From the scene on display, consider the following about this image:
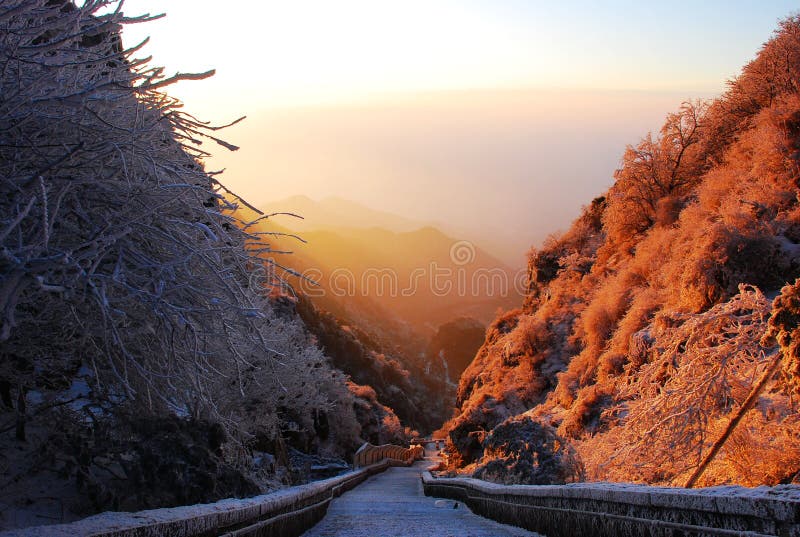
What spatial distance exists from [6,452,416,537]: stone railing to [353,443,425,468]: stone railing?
2447cm

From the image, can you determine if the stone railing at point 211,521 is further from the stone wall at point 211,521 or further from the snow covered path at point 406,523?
the snow covered path at point 406,523

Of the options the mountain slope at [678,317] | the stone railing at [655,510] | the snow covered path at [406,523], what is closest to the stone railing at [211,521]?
the snow covered path at [406,523]

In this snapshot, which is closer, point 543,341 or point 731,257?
point 731,257

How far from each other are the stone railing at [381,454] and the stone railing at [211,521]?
2447cm

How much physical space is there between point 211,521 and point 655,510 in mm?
3445

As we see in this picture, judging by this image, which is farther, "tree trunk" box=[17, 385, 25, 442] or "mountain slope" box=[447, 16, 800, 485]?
"mountain slope" box=[447, 16, 800, 485]

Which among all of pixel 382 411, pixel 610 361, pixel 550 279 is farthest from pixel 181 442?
pixel 382 411

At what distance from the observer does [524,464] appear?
14164 millimetres

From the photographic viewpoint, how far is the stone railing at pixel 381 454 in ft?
115

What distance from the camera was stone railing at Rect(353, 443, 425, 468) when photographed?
34.9 m

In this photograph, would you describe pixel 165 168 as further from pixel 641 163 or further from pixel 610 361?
pixel 641 163

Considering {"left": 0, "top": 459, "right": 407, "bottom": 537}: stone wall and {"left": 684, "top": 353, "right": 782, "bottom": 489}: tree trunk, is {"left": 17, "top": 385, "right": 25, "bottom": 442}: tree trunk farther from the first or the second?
{"left": 684, "top": 353, "right": 782, "bottom": 489}: tree trunk

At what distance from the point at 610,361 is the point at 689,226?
5.40 meters

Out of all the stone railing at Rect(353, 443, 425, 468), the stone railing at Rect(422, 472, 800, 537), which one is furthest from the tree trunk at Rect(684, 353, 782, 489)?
the stone railing at Rect(353, 443, 425, 468)
